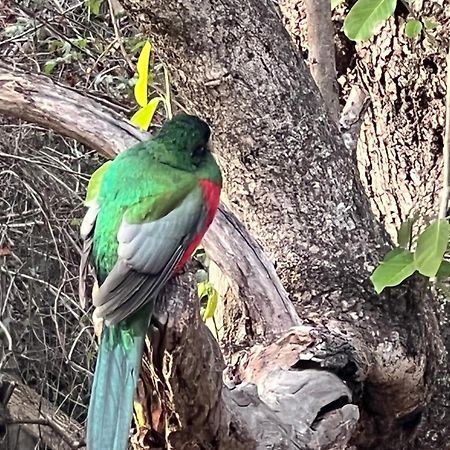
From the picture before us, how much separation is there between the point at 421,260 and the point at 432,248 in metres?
0.02

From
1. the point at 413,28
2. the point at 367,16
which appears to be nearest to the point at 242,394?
the point at 367,16

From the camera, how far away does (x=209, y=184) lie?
1.28m

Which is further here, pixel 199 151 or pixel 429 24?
pixel 429 24

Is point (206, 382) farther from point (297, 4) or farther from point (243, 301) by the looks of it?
point (297, 4)

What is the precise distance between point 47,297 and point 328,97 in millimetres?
1503

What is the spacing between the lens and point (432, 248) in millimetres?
1299

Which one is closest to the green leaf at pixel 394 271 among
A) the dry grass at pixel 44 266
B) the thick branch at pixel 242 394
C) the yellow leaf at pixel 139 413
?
the thick branch at pixel 242 394

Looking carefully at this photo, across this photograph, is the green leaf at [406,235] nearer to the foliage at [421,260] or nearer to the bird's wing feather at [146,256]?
the foliage at [421,260]

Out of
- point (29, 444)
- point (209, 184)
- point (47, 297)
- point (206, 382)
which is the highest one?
point (209, 184)

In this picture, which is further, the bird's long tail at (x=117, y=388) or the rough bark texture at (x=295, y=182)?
the rough bark texture at (x=295, y=182)

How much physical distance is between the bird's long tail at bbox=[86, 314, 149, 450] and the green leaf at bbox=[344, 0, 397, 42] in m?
0.53

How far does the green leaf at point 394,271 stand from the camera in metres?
1.34

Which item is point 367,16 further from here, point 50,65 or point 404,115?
point 50,65

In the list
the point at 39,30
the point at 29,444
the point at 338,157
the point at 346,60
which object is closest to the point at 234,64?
the point at 338,157
